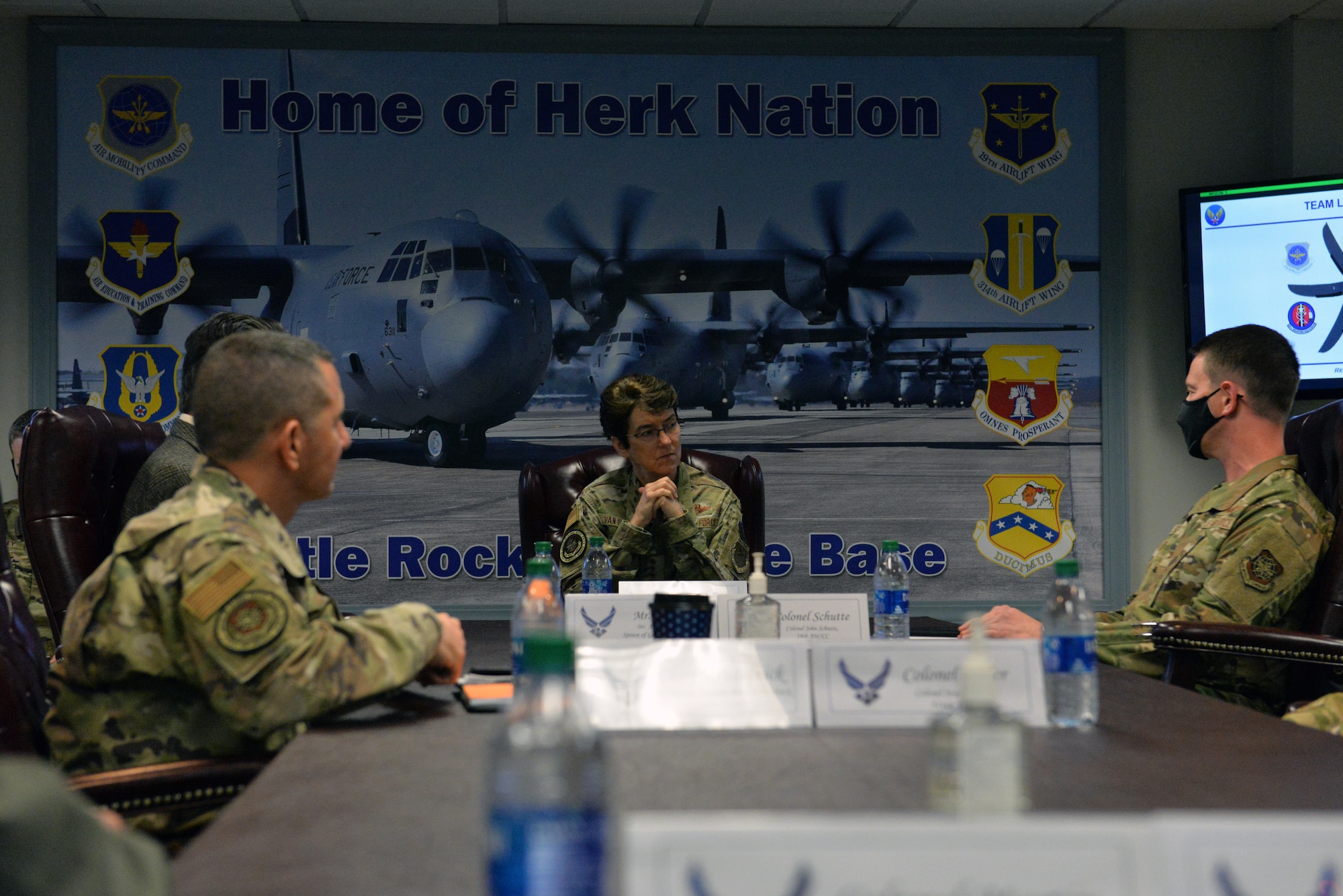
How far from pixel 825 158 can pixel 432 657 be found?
11.3 feet

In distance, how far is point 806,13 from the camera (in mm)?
4285

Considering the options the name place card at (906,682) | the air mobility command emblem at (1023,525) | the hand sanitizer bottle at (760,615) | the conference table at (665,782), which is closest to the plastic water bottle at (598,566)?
the hand sanitizer bottle at (760,615)

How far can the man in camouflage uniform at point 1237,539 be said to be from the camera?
2229 mm

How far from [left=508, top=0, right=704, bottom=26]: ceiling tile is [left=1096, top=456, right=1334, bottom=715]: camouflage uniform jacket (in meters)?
2.88

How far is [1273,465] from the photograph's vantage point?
249 cm

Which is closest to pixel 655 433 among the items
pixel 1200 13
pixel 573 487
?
pixel 573 487

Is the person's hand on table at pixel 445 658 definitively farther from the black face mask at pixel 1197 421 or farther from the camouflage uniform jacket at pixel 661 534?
the black face mask at pixel 1197 421

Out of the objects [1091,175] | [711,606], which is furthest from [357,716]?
[1091,175]

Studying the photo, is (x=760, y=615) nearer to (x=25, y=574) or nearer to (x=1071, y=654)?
(x=1071, y=654)

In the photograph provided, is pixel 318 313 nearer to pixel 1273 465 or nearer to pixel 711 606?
pixel 711 606

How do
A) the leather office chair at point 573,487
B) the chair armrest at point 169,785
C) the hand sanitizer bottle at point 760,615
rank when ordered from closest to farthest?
the chair armrest at point 169,785 → the hand sanitizer bottle at point 760,615 → the leather office chair at point 573,487

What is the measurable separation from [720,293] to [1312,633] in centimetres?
274

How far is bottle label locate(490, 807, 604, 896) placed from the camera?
0.67 metres

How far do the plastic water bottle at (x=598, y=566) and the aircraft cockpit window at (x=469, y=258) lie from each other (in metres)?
2.06
